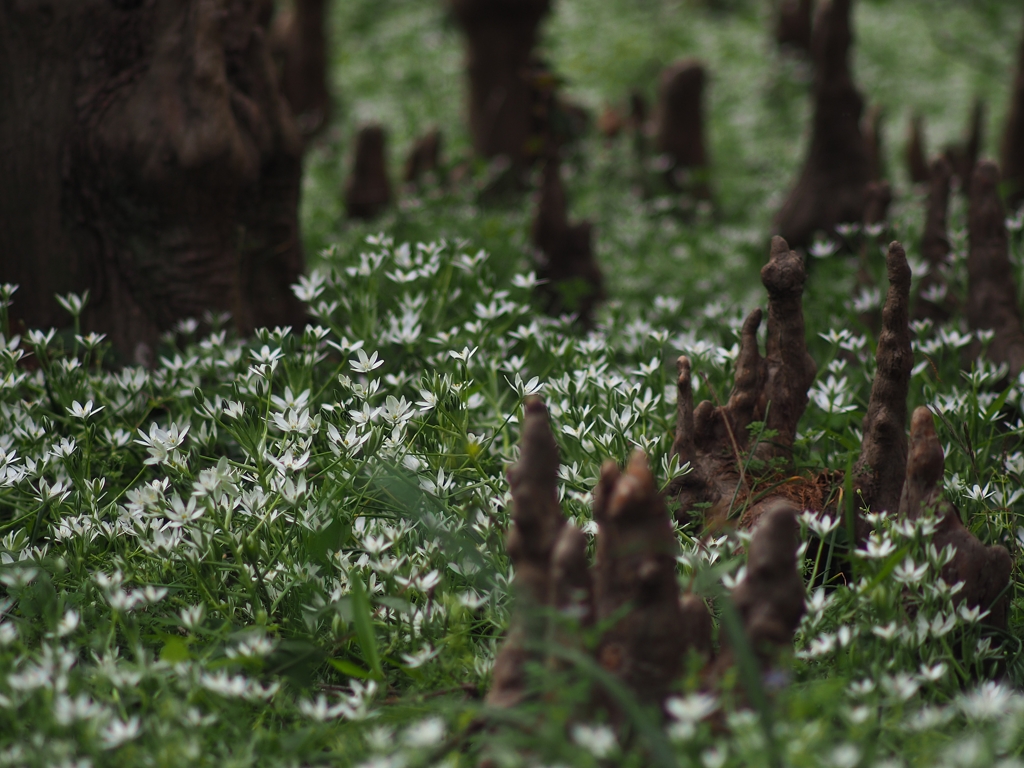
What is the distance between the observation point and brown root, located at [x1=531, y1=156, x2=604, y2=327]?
4.95 meters

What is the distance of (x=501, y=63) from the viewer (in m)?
8.06

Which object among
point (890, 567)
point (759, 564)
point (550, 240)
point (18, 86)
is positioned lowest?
point (550, 240)

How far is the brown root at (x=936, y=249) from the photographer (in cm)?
419

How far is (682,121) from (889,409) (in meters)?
5.55

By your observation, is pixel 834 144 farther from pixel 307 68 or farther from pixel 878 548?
pixel 307 68

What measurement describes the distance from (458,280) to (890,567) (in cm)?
242

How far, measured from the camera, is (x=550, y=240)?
16.5ft

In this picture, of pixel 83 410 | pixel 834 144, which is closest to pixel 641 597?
pixel 83 410

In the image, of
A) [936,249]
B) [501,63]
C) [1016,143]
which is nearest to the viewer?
[936,249]

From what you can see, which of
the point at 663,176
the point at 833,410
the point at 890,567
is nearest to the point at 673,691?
the point at 890,567

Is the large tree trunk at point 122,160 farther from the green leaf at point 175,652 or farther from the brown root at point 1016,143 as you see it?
the brown root at point 1016,143

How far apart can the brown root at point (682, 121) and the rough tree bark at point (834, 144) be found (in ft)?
6.74

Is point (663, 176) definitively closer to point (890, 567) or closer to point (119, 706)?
point (890, 567)

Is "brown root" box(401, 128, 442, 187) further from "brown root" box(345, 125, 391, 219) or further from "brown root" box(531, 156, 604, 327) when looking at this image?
"brown root" box(531, 156, 604, 327)
